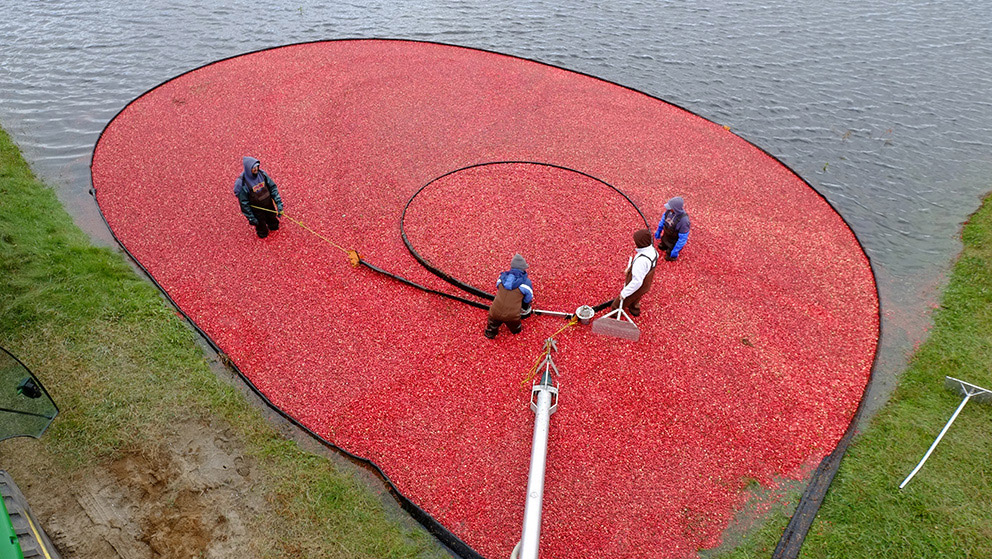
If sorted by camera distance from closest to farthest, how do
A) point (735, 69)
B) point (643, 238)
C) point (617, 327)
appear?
1. point (643, 238)
2. point (617, 327)
3. point (735, 69)

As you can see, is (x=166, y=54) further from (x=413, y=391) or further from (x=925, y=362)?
(x=925, y=362)

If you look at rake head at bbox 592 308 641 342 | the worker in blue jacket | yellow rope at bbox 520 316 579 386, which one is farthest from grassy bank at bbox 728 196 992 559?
the worker in blue jacket

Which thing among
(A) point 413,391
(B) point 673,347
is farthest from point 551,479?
(B) point 673,347

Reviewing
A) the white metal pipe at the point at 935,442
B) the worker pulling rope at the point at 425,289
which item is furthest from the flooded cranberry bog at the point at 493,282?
the white metal pipe at the point at 935,442

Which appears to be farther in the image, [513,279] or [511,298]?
[511,298]

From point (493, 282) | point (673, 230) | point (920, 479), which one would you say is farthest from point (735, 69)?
point (920, 479)

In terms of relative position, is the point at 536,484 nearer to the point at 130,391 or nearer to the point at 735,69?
the point at 130,391
